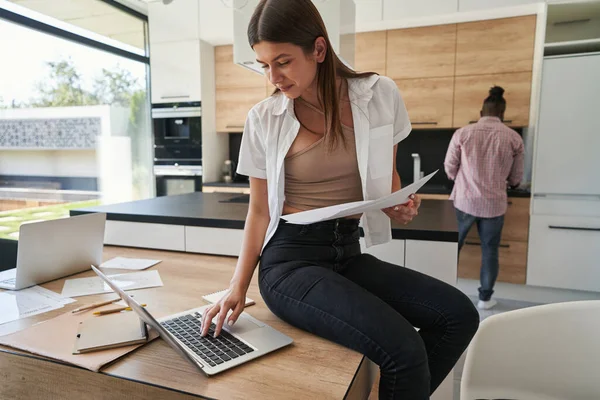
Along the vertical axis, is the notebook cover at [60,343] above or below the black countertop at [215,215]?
below

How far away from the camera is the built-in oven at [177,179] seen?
3971mm

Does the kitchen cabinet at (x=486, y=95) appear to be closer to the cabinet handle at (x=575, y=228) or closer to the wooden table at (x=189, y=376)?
the cabinet handle at (x=575, y=228)

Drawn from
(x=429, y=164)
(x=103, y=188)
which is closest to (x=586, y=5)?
(x=429, y=164)

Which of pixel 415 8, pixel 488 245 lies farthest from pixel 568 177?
pixel 415 8

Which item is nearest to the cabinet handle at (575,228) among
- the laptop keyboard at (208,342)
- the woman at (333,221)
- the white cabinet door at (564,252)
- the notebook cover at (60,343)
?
the white cabinet door at (564,252)

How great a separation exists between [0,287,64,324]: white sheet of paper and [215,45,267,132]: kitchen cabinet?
2994 mm

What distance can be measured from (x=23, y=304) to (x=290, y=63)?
0.87 metres

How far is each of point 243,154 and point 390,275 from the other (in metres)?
0.48

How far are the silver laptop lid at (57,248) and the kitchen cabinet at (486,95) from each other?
2.94 metres

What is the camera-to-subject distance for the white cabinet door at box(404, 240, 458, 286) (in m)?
1.38

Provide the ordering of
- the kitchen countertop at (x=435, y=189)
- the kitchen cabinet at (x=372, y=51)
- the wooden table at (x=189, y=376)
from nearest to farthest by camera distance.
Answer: the wooden table at (x=189, y=376) < the kitchen countertop at (x=435, y=189) < the kitchen cabinet at (x=372, y=51)

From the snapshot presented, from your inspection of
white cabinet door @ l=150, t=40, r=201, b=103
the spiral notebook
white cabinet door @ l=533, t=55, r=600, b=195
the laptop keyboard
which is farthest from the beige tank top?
white cabinet door @ l=150, t=40, r=201, b=103

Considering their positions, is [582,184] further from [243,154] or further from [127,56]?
[127,56]

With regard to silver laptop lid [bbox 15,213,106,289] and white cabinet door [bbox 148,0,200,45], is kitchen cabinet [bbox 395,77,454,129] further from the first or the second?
silver laptop lid [bbox 15,213,106,289]
